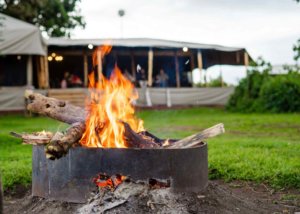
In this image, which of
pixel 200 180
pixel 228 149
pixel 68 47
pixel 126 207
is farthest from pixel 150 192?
pixel 68 47

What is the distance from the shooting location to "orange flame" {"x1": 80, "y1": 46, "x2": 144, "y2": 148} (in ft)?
16.9

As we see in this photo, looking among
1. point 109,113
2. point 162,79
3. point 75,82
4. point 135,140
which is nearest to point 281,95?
point 162,79

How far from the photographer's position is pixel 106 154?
4773 mm

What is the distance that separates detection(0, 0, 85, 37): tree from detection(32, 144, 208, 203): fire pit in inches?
1072

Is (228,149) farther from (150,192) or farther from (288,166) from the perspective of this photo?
(150,192)

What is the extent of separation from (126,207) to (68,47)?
71.7 ft

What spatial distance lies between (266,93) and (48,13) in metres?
18.0

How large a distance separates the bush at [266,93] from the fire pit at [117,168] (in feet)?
54.2

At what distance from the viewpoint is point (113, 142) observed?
5.20 m

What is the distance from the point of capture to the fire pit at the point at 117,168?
474 cm

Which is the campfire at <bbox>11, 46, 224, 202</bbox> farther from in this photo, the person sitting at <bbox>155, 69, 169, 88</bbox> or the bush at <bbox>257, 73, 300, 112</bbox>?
the person sitting at <bbox>155, 69, 169, 88</bbox>

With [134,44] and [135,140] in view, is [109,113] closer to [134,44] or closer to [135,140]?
[135,140]

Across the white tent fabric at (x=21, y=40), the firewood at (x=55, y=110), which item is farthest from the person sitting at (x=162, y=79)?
the firewood at (x=55, y=110)

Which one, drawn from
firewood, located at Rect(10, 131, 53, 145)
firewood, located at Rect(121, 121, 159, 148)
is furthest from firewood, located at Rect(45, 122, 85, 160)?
firewood, located at Rect(121, 121, 159, 148)
